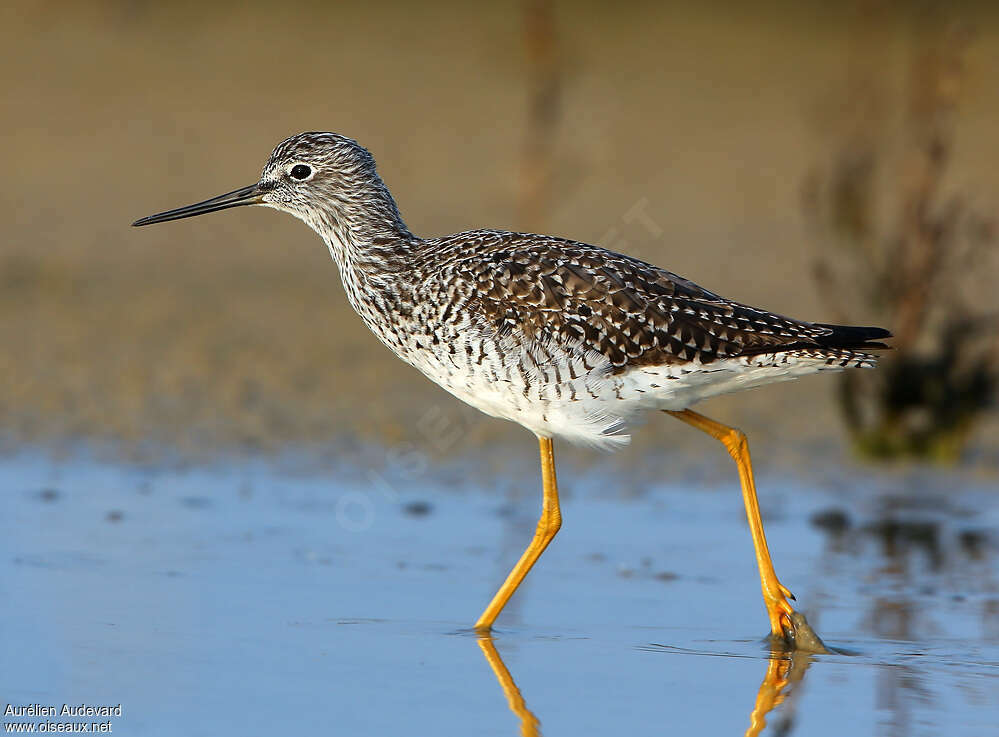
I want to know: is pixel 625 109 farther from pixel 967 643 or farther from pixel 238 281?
pixel 967 643

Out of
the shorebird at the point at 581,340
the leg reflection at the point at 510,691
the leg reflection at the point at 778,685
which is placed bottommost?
the leg reflection at the point at 510,691

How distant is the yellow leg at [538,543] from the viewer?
6312mm

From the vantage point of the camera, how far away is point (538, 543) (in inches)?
265

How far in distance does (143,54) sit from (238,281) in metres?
7.81

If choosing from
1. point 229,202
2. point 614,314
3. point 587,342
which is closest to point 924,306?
point 614,314

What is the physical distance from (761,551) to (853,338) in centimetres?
105

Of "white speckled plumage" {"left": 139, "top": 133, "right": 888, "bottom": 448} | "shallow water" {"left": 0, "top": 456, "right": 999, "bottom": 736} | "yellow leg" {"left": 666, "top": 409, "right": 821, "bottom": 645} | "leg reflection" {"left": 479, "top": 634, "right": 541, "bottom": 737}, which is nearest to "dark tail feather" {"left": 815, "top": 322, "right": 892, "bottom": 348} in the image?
"white speckled plumage" {"left": 139, "top": 133, "right": 888, "bottom": 448}

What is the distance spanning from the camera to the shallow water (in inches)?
202

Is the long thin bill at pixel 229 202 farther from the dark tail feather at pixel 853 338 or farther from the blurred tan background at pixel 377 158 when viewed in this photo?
the dark tail feather at pixel 853 338

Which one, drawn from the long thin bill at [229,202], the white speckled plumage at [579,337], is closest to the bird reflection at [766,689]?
the white speckled plumage at [579,337]

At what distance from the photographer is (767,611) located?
6523mm

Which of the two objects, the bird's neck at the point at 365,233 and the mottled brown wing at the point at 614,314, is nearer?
the mottled brown wing at the point at 614,314

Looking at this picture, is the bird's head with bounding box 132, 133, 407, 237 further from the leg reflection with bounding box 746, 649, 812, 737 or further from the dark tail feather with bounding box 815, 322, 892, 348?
the leg reflection with bounding box 746, 649, 812, 737

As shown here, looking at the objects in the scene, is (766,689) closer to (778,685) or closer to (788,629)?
(778,685)
